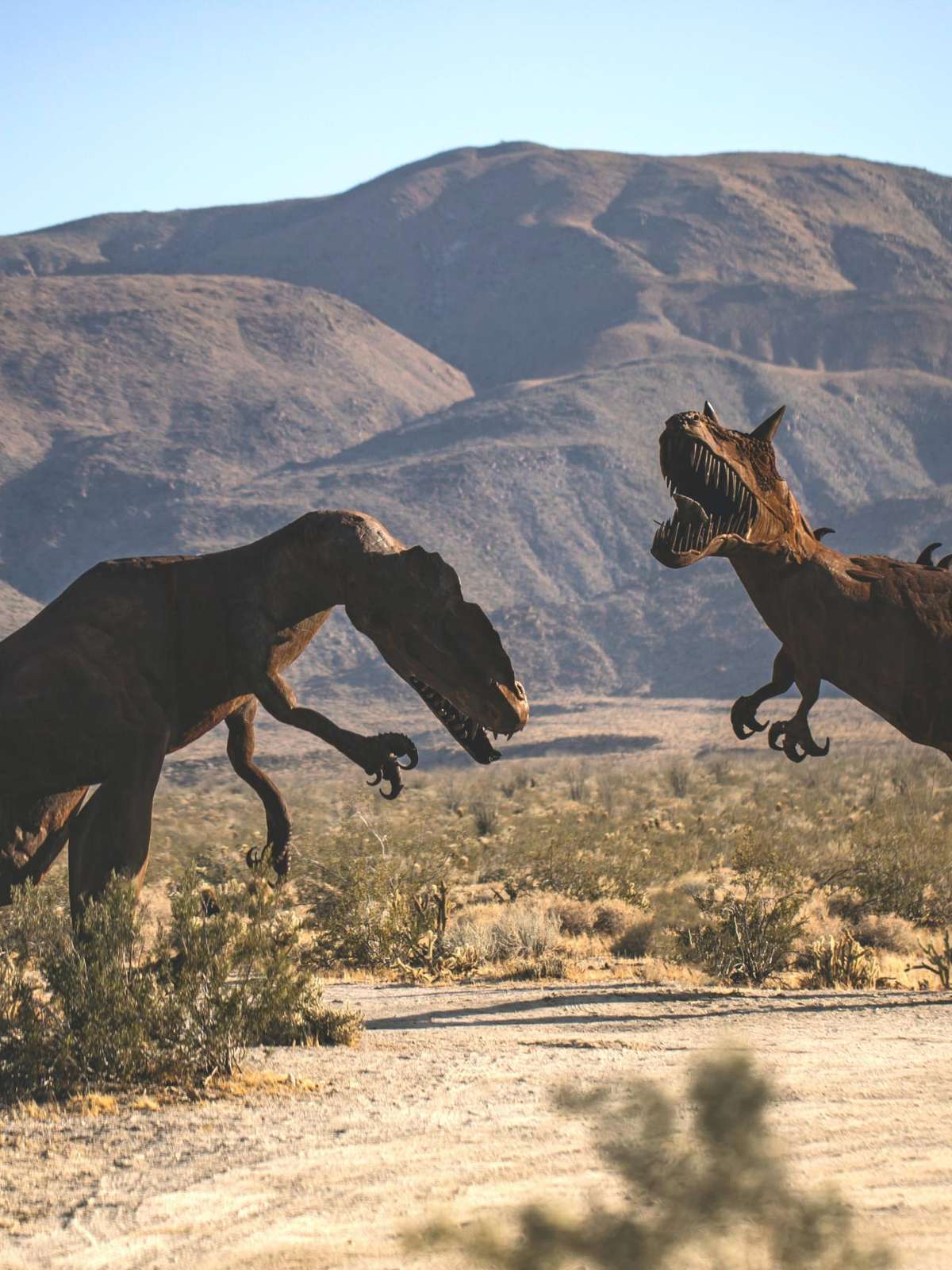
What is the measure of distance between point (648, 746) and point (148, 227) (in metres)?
92.0

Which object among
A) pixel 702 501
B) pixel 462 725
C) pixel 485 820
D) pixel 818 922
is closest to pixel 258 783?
pixel 462 725

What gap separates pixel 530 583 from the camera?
7594 centimetres

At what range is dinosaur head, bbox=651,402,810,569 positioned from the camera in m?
9.20

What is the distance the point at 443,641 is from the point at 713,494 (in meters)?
2.19

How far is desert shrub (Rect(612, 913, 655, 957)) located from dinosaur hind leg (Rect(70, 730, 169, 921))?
7.11m

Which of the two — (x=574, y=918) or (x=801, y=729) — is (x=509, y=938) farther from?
(x=801, y=729)

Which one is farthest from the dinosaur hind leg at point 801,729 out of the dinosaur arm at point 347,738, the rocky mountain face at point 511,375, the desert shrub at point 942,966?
the rocky mountain face at point 511,375

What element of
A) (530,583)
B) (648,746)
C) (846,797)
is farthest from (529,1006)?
(530,583)

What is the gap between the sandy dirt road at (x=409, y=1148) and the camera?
19.0ft

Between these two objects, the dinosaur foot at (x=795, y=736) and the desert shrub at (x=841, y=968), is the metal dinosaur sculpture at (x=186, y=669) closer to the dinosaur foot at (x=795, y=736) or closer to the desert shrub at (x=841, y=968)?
the dinosaur foot at (x=795, y=736)

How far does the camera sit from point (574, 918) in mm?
15602

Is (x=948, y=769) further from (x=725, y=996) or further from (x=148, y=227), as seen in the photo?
(x=148, y=227)

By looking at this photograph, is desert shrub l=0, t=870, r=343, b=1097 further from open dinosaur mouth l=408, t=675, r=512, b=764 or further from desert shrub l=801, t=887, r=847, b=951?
desert shrub l=801, t=887, r=847, b=951

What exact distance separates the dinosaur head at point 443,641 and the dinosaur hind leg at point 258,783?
2.99 ft
